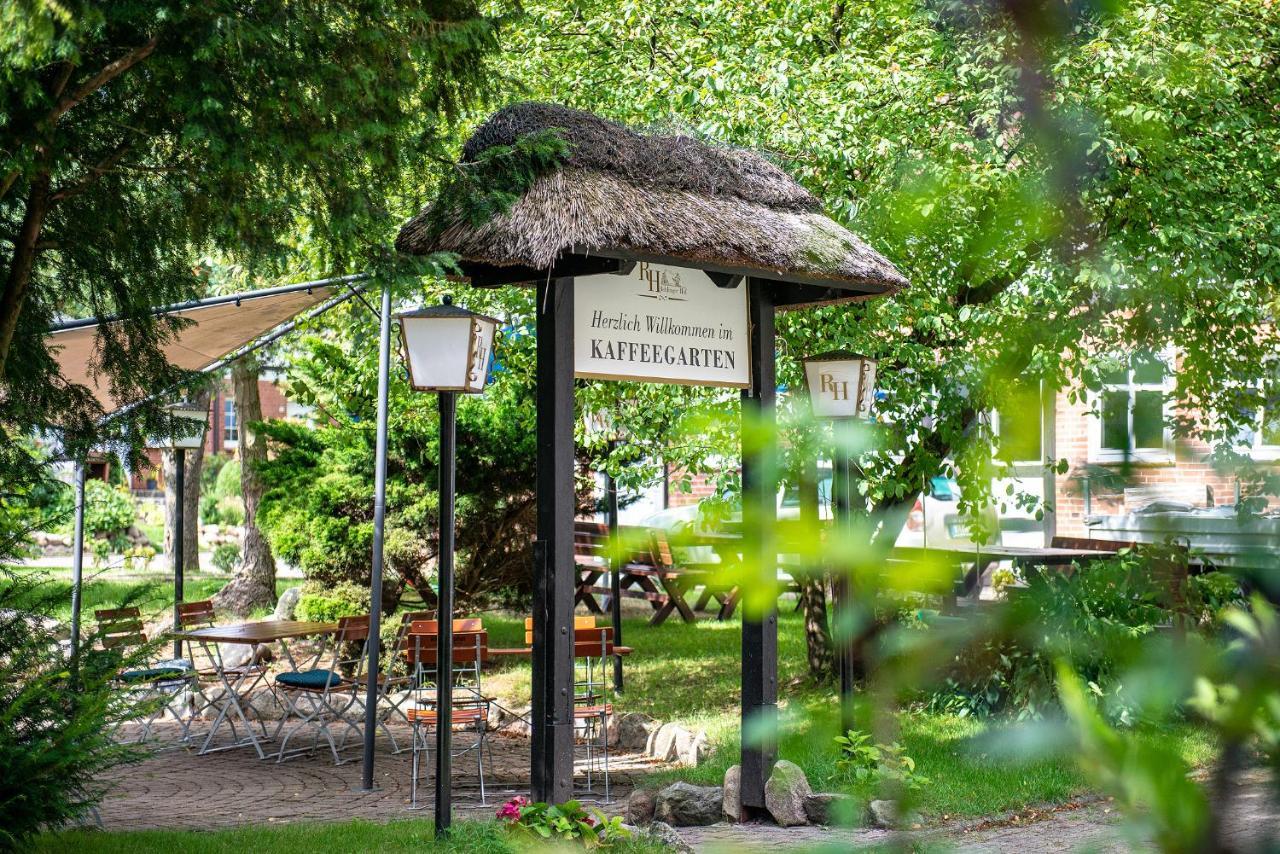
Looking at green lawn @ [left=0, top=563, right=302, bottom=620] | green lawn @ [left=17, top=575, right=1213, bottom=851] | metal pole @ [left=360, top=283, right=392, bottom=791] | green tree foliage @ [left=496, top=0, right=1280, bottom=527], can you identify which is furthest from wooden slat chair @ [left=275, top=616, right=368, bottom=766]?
green lawn @ [left=0, top=563, right=302, bottom=620]

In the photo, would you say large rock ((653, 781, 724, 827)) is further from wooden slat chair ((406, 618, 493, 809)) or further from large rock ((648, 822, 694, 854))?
wooden slat chair ((406, 618, 493, 809))

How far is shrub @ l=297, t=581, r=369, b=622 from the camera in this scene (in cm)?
1306

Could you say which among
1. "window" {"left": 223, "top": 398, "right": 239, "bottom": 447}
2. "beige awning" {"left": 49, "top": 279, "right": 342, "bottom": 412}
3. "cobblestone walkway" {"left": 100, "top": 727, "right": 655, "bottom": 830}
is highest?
"window" {"left": 223, "top": 398, "right": 239, "bottom": 447}

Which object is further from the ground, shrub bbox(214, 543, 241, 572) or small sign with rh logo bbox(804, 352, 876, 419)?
small sign with rh logo bbox(804, 352, 876, 419)

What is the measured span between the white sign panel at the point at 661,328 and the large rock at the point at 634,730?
3.79 meters

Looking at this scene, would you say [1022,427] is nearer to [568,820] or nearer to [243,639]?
[568,820]

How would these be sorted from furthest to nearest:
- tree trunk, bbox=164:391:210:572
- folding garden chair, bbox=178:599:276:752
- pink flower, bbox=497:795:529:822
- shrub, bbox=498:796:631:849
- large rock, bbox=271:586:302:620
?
tree trunk, bbox=164:391:210:572, large rock, bbox=271:586:302:620, folding garden chair, bbox=178:599:276:752, pink flower, bbox=497:795:529:822, shrub, bbox=498:796:631:849

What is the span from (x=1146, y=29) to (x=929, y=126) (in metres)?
2.38

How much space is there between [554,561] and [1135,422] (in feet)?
19.8

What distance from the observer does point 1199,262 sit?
797 centimetres

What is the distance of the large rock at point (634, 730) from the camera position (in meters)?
10.3

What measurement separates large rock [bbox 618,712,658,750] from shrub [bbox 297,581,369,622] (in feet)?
12.2

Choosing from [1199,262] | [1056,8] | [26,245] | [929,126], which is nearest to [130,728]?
[26,245]

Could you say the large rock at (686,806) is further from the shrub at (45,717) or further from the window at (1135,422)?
the window at (1135,422)
